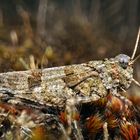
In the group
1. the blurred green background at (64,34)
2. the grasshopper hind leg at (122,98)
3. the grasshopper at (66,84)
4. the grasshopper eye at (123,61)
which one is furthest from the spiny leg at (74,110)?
the blurred green background at (64,34)

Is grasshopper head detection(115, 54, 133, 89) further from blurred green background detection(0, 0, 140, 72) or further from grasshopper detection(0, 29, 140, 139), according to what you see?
blurred green background detection(0, 0, 140, 72)

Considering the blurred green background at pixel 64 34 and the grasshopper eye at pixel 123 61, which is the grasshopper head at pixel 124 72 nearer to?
the grasshopper eye at pixel 123 61

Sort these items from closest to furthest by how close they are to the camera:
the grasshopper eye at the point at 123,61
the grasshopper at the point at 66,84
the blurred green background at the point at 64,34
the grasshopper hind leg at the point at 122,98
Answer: the grasshopper at the point at 66,84
the grasshopper hind leg at the point at 122,98
the grasshopper eye at the point at 123,61
the blurred green background at the point at 64,34

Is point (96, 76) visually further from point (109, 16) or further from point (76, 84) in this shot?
point (109, 16)

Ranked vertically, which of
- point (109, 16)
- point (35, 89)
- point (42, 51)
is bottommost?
point (35, 89)

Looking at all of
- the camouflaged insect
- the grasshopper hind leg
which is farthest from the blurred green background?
the grasshopper hind leg

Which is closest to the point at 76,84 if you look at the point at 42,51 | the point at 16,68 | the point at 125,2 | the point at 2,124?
the point at 2,124

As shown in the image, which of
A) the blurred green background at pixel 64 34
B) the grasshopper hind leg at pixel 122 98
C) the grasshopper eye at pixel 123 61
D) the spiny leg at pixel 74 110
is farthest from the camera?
the blurred green background at pixel 64 34
